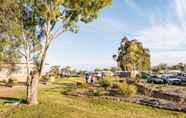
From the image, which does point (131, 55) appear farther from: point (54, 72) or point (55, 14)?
point (55, 14)

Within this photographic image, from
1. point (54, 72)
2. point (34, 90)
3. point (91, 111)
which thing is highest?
point (54, 72)

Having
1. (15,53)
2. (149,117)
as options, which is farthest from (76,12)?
(149,117)

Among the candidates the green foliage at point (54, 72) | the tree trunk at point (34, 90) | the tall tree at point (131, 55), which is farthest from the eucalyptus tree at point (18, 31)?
the tall tree at point (131, 55)

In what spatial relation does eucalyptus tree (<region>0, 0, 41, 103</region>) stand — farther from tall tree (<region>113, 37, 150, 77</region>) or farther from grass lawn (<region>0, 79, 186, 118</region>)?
tall tree (<region>113, 37, 150, 77</region>)

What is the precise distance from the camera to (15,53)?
2608cm

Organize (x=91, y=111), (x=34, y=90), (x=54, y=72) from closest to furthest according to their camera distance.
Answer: (x=91, y=111) → (x=34, y=90) → (x=54, y=72)

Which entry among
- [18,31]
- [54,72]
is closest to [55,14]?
[18,31]

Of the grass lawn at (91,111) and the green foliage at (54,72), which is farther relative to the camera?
the green foliage at (54,72)

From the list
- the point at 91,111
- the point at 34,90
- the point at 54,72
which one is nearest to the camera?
the point at 91,111

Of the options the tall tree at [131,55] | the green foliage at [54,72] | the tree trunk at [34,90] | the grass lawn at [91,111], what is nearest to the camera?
the grass lawn at [91,111]

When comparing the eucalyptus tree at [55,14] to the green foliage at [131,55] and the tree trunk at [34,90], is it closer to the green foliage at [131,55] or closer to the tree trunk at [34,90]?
the tree trunk at [34,90]

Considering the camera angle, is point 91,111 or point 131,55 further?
point 131,55

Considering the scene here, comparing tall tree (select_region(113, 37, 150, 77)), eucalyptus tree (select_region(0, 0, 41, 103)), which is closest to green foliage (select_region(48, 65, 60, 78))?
tall tree (select_region(113, 37, 150, 77))

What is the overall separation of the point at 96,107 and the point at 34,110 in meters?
4.81
